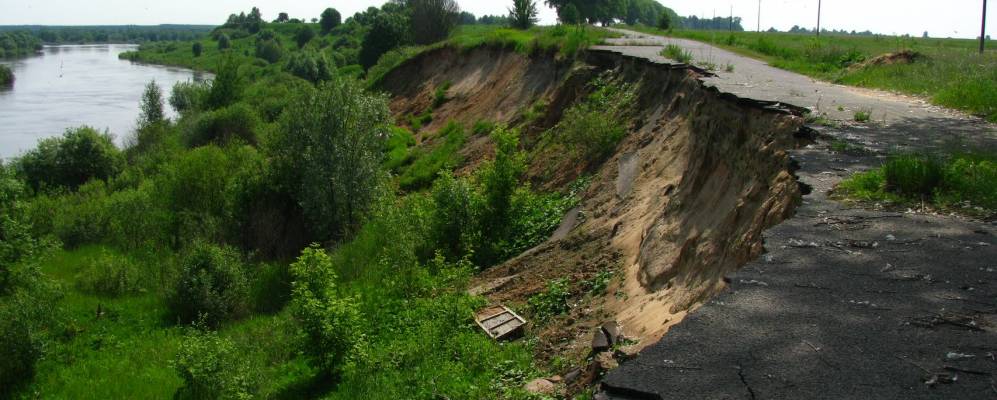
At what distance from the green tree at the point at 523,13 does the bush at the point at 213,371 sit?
92.0 feet

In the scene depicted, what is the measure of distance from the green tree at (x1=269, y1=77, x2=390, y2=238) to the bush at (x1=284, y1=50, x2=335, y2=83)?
109 feet

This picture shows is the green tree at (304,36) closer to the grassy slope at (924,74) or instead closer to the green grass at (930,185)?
the grassy slope at (924,74)

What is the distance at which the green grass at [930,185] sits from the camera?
654 centimetres

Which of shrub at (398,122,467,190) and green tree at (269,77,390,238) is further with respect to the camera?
shrub at (398,122,467,190)

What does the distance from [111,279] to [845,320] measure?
17.9 metres

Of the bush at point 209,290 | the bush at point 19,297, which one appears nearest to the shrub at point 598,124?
the bush at point 209,290

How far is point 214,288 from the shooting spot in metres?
16.4

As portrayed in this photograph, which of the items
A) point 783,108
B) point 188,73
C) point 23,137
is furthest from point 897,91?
point 188,73

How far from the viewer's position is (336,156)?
1886cm

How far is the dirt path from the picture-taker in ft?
13.0

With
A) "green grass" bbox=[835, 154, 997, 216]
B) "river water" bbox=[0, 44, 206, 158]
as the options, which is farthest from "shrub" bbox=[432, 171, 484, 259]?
"river water" bbox=[0, 44, 206, 158]

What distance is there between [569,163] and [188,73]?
256 ft

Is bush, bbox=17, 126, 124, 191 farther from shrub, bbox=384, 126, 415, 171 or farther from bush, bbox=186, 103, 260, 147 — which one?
shrub, bbox=384, 126, 415, 171

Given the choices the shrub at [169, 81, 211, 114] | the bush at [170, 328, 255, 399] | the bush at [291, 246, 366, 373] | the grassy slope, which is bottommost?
the bush at [170, 328, 255, 399]
